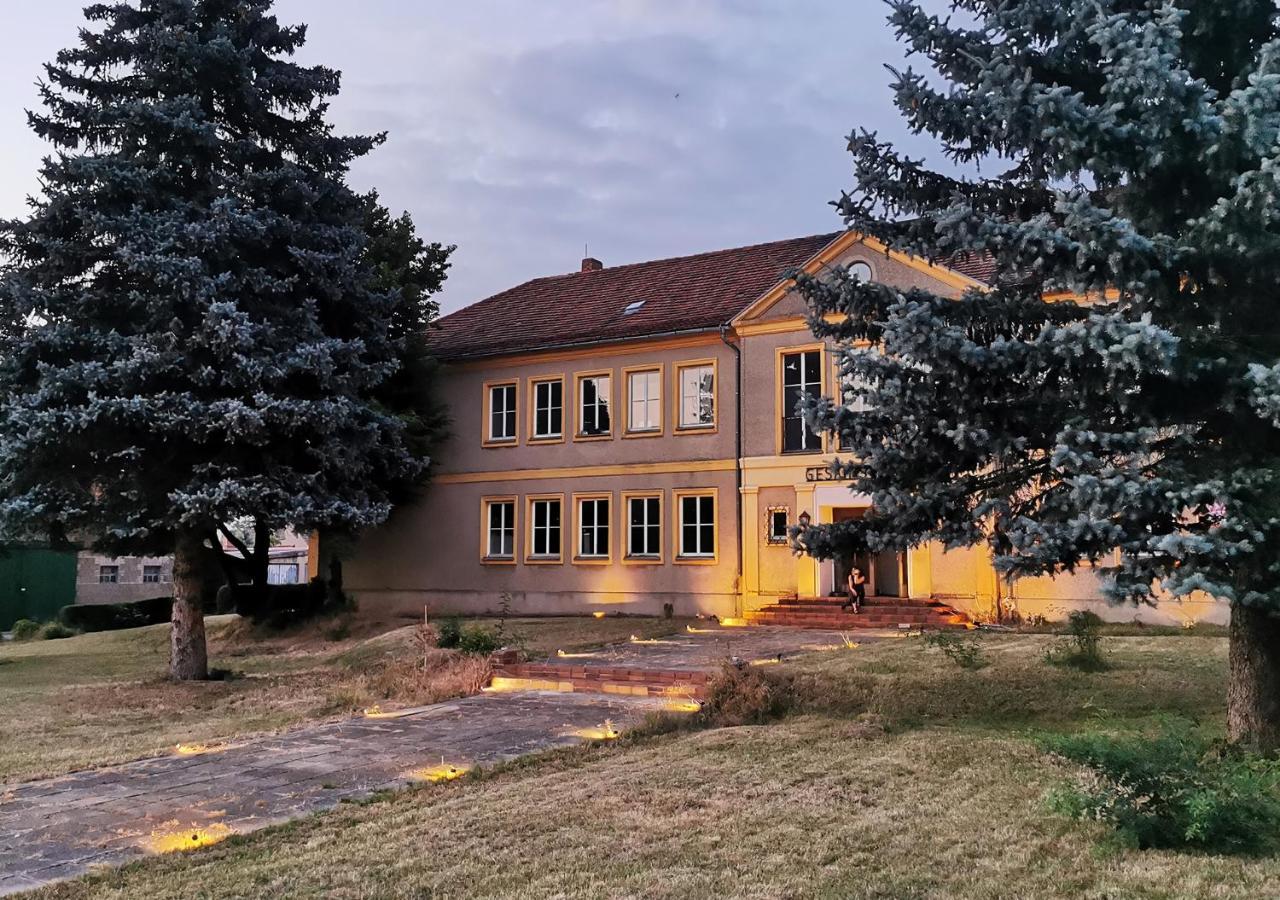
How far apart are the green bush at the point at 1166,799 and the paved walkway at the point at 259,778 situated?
4656 mm

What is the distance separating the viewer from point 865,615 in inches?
784

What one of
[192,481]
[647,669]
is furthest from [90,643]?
[647,669]

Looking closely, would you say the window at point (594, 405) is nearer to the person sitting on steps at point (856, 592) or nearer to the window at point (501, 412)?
the window at point (501, 412)

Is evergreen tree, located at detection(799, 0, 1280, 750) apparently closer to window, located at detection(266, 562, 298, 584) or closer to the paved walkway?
the paved walkway

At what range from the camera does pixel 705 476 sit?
76.0 ft

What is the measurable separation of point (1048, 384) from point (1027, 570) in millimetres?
1355

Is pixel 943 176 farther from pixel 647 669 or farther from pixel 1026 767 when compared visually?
pixel 647 669

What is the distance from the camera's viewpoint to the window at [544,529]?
992 inches

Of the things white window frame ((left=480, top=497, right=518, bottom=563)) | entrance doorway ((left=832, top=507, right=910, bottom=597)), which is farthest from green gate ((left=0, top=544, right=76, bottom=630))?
entrance doorway ((left=832, top=507, right=910, bottom=597))

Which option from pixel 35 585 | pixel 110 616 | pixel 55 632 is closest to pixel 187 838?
pixel 55 632

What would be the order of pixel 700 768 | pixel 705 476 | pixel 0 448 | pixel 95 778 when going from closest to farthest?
1. pixel 700 768
2. pixel 95 778
3. pixel 0 448
4. pixel 705 476

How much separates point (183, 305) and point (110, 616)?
790 inches

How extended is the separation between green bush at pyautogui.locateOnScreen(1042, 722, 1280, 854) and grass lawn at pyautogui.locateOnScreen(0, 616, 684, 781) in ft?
25.7

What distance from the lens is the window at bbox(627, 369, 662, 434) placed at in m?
24.2
